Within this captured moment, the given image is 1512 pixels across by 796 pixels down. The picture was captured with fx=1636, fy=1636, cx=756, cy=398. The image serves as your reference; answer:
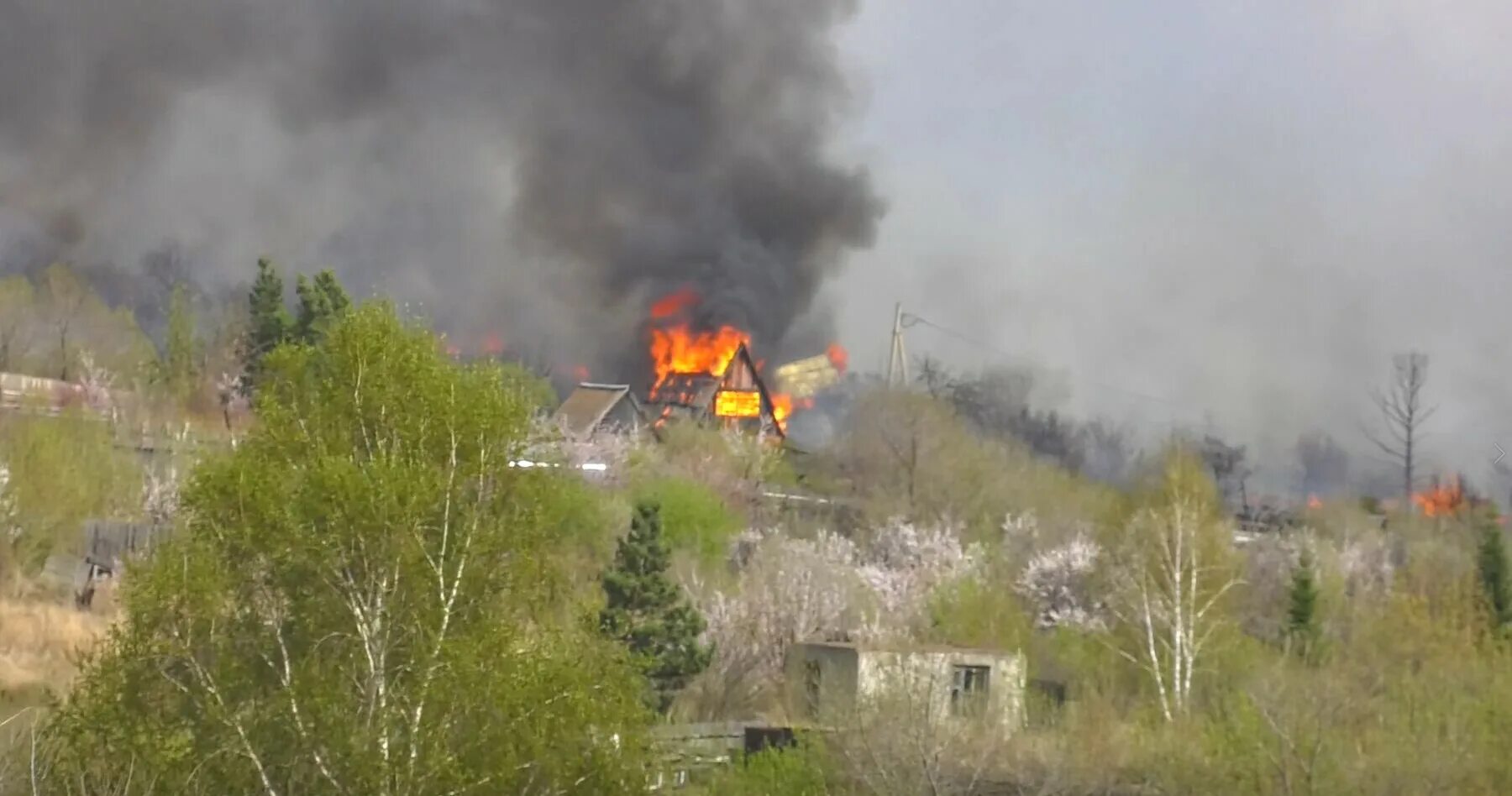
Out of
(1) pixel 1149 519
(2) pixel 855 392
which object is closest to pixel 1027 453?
(2) pixel 855 392

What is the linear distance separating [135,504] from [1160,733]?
26.5 meters

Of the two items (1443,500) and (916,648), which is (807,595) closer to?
(916,648)

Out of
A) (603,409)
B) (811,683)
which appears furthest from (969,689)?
(603,409)

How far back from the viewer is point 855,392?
59.7 metres

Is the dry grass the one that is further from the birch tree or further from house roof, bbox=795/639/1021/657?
the birch tree

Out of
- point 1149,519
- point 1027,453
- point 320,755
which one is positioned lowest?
point 320,755

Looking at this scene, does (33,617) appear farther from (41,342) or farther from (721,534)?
(41,342)

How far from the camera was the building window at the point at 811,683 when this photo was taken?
28906 mm

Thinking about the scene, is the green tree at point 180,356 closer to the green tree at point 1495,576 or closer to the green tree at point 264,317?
the green tree at point 264,317

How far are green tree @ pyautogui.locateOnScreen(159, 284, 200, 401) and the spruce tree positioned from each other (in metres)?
35.1

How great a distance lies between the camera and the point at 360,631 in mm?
17109

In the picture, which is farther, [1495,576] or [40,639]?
[1495,576]

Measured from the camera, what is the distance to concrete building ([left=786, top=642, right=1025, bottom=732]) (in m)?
25.2

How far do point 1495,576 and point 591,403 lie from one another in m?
30.1
